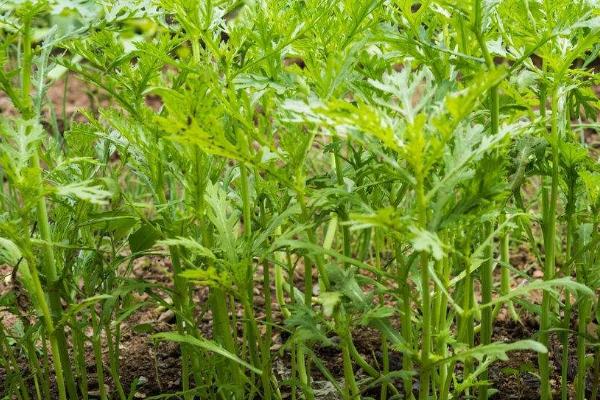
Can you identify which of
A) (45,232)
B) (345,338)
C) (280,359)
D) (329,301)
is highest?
(45,232)

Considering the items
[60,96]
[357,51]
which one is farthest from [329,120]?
[60,96]

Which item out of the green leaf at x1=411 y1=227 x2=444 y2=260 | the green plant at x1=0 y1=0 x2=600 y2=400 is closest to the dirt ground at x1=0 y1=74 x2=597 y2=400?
the green plant at x1=0 y1=0 x2=600 y2=400

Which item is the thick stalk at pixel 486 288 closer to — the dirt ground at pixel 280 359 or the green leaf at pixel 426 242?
the dirt ground at pixel 280 359

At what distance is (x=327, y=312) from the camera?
3.73 ft

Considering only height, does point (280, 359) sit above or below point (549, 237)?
below

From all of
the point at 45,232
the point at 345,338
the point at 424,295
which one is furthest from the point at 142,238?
the point at 424,295

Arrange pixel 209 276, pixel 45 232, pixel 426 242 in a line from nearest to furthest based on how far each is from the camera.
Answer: pixel 426 242
pixel 209 276
pixel 45 232

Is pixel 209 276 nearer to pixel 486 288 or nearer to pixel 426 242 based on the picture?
pixel 426 242

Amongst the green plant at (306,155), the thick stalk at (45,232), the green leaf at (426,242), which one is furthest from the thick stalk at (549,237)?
the thick stalk at (45,232)

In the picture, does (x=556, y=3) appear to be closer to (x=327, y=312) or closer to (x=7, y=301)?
(x=327, y=312)

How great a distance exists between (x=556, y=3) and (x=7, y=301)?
1.23m

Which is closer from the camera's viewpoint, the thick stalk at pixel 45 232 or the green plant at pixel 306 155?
the green plant at pixel 306 155

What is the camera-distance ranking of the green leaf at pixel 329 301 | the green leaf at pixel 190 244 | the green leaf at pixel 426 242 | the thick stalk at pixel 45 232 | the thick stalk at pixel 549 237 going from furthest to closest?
the thick stalk at pixel 549 237 → the thick stalk at pixel 45 232 → the green leaf at pixel 190 244 → the green leaf at pixel 329 301 → the green leaf at pixel 426 242

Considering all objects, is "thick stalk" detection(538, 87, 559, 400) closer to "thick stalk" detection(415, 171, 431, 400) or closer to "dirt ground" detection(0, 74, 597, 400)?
"dirt ground" detection(0, 74, 597, 400)
